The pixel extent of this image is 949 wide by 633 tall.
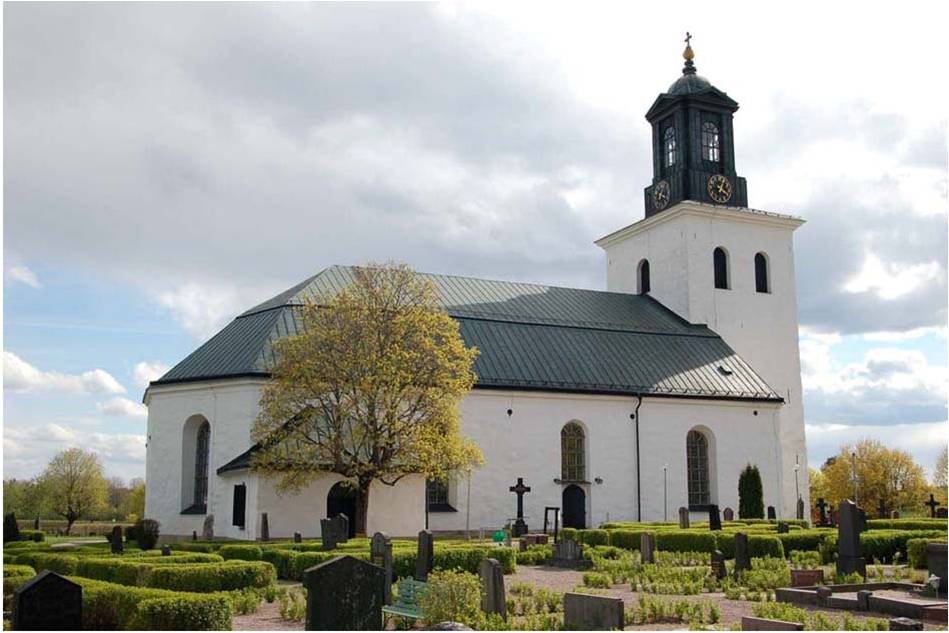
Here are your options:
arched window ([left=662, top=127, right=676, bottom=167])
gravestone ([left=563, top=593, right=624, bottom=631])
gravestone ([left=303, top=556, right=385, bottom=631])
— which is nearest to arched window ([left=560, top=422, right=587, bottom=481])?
arched window ([left=662, top=127, right=676, bottom=167])

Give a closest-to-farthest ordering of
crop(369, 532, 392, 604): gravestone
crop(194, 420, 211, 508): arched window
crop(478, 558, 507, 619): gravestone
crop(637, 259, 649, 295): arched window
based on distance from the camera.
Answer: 1. crop(478, 558, 507, 619): gravestone
2. crop(369, 532, 392, 604): gravestone
3. crop(194, 420, 211, 508): arched window
4. crop(637, 259, 649, 295): arched window

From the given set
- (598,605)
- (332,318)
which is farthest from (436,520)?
(598,605)

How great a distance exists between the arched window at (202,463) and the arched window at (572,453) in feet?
38.1

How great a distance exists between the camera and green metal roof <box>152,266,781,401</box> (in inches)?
1200

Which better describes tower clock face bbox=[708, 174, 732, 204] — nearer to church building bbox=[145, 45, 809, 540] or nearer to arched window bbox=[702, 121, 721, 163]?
church building bbox=[145, 45, 809, 540]

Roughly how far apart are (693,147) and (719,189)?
2.10 metres

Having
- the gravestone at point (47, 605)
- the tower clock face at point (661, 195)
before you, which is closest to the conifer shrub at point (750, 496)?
the tower clock face at point (661, 195)

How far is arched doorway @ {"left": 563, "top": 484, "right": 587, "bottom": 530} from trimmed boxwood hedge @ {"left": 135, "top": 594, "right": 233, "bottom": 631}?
2145 cm

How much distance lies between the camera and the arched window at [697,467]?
33656 mm

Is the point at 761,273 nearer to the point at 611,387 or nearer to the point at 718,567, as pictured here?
the point at 611,387

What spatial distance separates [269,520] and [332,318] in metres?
6.00

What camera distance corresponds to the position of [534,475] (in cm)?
3097

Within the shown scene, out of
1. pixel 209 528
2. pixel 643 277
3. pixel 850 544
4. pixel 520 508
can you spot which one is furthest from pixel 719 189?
pixel 850 544

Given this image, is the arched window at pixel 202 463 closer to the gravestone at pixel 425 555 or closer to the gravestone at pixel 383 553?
the gravestone at pixel 425 555
